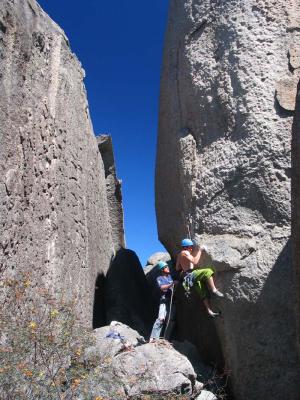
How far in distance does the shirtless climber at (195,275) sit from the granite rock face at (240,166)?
108mm

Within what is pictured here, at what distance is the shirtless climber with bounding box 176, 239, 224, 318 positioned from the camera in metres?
5.45

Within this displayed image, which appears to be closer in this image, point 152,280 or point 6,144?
point 6,144

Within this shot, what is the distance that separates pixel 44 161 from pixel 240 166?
2.16 metres

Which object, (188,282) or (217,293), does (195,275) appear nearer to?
(188,282)

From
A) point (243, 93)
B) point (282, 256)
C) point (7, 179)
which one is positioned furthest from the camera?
point (243, 93)

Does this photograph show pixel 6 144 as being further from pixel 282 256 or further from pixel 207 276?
pixel 282 256

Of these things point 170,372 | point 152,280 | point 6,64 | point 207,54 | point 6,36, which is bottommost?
point 170,372

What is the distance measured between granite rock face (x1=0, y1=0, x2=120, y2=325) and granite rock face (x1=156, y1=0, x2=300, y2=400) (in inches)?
48.2

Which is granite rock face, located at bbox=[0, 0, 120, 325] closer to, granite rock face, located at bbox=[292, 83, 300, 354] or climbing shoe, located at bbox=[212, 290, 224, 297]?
climbing shoe, located at bbox=[212, 290, 224, 297]

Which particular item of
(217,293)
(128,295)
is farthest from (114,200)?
(217,293)

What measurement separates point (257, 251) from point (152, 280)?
4.22 m

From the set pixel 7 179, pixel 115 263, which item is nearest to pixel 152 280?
pixel 115 263

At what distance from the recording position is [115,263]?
26.4 ft

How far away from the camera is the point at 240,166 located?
561 centimetres
